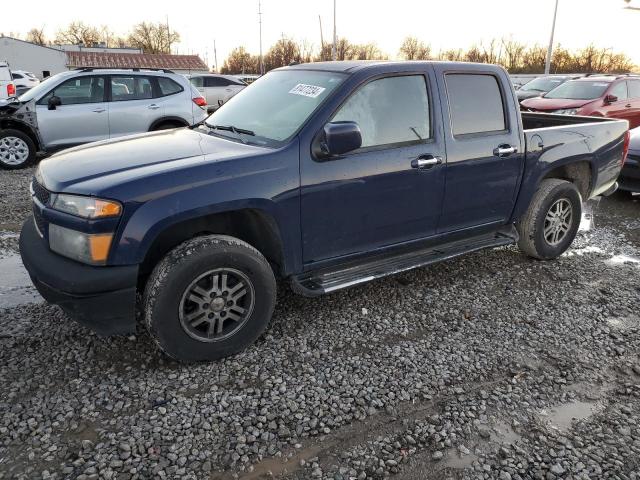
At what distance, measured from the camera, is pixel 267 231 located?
331 cm

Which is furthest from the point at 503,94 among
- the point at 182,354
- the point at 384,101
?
the point at 182,354

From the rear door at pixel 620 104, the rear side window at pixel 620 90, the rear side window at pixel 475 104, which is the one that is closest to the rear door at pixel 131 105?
the rear side window at pixel 475 104

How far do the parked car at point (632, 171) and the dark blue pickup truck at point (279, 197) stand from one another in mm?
3665

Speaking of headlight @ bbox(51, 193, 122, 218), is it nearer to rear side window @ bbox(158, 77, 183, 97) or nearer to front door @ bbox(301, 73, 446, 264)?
front door @ bbox(301, 73, 446, 264)

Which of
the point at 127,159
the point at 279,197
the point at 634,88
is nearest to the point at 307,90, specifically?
the point at 279,197

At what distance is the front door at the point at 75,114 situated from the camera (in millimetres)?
8594

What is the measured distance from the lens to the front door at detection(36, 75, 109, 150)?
338 inches

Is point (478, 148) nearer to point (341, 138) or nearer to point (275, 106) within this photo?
point (341, 138)

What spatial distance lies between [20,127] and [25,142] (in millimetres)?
262

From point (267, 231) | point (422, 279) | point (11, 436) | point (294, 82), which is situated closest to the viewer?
point (11, 436)

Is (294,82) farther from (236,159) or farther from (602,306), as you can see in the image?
(602,306)

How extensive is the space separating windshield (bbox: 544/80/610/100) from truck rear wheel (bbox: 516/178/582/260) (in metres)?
8.16

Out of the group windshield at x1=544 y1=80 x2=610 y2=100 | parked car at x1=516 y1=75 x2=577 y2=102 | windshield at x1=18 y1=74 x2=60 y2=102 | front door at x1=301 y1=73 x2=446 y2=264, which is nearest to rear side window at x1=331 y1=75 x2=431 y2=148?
front door at x1=301 y1=73 x2=446 y2=264

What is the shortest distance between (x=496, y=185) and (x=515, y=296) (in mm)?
953
